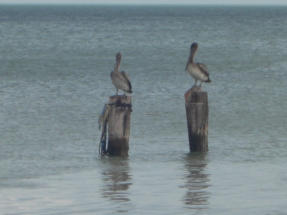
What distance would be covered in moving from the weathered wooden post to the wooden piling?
1.04m

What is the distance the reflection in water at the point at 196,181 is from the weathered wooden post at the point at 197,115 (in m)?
0.29

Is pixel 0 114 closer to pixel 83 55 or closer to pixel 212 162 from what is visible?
pixel 212 162

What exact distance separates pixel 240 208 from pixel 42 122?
11406 mm

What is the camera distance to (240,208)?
Result: 450 inches

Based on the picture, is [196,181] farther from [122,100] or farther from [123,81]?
[123,81]

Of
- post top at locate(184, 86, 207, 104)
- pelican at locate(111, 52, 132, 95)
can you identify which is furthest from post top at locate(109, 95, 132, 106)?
pelican at locate(111, 52, 132, 95)

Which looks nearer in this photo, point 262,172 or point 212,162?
point 262,172

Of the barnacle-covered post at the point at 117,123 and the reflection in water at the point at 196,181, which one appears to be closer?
the reflection in water at the point at 196,181

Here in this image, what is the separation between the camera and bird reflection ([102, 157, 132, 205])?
41.1 ft

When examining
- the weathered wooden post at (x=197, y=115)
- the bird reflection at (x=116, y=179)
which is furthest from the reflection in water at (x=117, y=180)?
the weathered wooden post at (x=197, y=115)

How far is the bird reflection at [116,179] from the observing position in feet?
41.1

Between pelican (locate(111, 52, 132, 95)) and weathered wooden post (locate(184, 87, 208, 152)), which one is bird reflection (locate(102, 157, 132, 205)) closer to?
weathered wooden post (locate(184, 87, 208, 152))

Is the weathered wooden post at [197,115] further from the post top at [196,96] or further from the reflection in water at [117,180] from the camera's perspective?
the reflection in water at [117,180]

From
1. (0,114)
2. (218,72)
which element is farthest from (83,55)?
(0,114)
